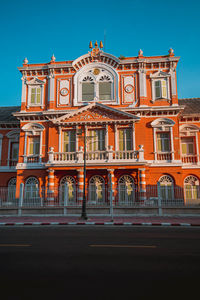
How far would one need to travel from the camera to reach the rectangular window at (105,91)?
80.1ft

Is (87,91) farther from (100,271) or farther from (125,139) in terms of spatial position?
(100,271)

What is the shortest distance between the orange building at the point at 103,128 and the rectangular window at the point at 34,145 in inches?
4.0

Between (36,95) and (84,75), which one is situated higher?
(84,75)

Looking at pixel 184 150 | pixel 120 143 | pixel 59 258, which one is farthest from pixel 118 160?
pixel 59 258

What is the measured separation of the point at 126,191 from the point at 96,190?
308 centimetres

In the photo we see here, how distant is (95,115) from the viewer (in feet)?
75.9

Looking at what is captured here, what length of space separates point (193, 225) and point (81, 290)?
33.9 feet

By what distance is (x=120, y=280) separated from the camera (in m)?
4.33

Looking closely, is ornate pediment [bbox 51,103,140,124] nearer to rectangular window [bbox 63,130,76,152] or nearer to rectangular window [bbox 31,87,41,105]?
rectangular window [bbox 63,130,76,152]

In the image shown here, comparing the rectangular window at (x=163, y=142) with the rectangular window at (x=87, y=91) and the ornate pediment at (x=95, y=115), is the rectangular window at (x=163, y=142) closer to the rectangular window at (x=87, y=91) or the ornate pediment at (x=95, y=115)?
the ornate pediment at (x=95, y=115)

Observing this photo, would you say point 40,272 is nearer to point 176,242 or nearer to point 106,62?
point 176,242

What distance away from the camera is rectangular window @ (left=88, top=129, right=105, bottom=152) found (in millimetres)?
22969

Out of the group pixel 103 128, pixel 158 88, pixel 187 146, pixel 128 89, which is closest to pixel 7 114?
pixel 103 128

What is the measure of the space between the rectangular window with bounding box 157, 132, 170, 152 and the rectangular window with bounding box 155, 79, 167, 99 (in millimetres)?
3820
